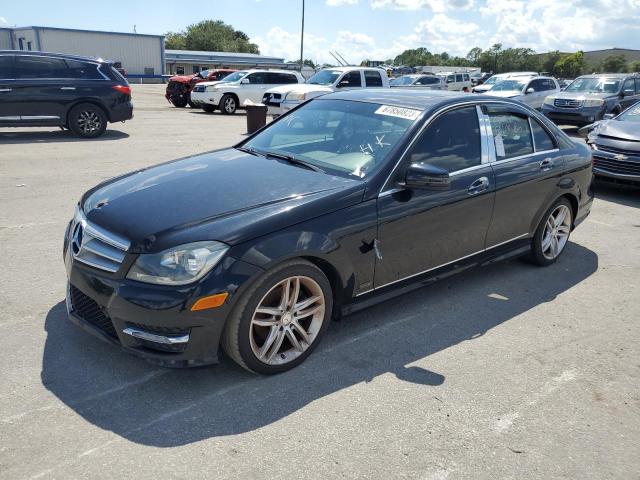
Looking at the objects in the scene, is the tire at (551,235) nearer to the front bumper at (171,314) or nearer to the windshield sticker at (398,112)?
the windshield sticker at (398,112)

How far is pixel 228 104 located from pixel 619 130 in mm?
14823

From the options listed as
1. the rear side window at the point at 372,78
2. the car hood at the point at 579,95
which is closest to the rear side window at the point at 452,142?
the rear side window at the point at 372,78

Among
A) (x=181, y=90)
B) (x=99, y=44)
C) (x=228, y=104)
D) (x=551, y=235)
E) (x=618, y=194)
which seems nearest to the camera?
(x=551, y=235)

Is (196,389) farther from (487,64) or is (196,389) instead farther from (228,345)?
(487,64)

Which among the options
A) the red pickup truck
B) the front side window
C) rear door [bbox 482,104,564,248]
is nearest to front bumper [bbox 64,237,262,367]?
rear door [bbox 482,104,564,248]

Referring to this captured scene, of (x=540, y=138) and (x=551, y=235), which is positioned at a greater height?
(x=540, y=138)

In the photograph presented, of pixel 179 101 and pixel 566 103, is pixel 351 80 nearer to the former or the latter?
pixel 566 103

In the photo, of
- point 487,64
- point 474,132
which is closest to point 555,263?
point 474,132

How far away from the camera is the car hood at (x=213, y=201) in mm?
3111

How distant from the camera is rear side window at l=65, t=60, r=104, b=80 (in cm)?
1238

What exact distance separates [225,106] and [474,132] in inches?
684

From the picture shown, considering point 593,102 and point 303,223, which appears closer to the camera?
point 303,223

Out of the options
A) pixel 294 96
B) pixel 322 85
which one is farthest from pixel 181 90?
pixel 294 96

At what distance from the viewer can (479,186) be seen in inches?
173
